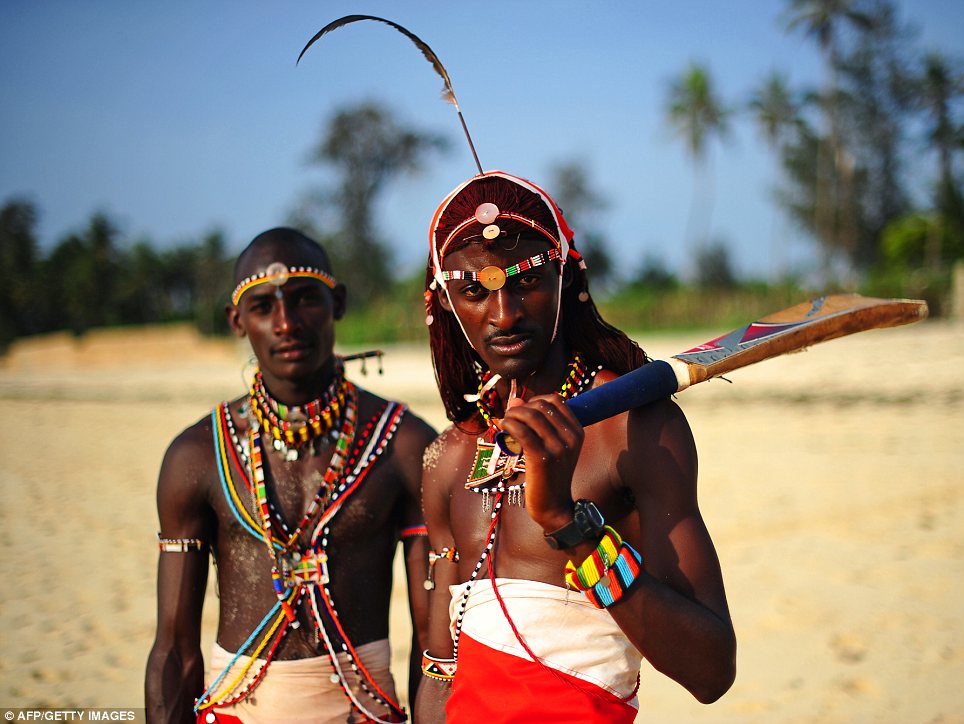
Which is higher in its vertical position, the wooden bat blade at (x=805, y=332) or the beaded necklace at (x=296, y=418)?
the wooden bat blade at (x=805, y=332)

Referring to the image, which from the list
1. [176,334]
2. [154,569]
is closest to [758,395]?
[154,569]

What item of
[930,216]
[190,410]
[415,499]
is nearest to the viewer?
[415,499]

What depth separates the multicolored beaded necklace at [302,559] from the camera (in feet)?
9.66

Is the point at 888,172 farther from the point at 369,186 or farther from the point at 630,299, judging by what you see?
the point at 369,186

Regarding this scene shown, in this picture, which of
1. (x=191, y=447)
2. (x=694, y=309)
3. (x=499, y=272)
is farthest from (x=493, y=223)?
(x=694, y=309)

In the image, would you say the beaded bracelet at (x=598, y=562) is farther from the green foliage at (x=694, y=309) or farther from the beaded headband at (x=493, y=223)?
the green foliage at (x=694, y=309)

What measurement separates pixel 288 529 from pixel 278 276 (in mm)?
889

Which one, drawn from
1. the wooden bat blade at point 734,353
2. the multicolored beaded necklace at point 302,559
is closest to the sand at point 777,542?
the multicolored beaded necklace at point 302,559

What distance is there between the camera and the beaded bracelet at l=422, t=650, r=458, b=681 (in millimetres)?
2399

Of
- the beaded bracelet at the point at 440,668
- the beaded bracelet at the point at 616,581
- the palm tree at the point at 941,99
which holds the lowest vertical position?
the beaded bracelet at the point at 440,668

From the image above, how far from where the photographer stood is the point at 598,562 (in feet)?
5.94

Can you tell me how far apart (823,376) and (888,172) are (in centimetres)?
3563

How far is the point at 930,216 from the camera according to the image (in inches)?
1586

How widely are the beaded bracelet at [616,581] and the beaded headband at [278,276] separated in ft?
5.92
